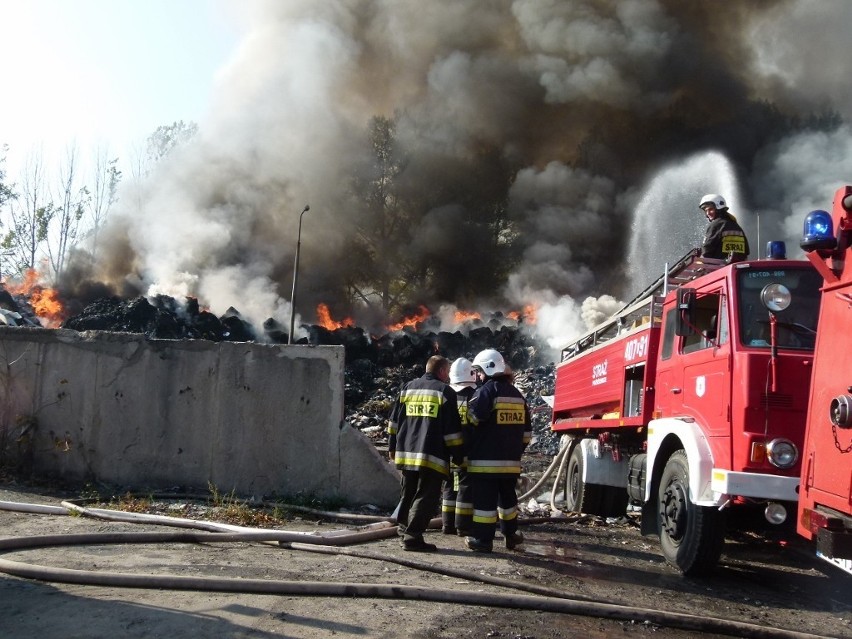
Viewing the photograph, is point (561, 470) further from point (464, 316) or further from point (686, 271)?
point (464, 316)

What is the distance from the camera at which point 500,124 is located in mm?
32344

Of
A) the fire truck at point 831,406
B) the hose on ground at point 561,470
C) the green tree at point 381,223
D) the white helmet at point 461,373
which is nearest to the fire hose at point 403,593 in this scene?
the fire truck at point 831,406

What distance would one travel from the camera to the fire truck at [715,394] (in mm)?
4367

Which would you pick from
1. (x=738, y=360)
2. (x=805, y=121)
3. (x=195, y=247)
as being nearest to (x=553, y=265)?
(x=805, y=121)

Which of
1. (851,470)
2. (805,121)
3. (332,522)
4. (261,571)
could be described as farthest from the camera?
(805,121)

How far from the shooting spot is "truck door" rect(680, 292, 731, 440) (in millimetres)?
4730

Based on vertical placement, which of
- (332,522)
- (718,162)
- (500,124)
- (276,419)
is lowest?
(332,522)

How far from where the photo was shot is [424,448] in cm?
528

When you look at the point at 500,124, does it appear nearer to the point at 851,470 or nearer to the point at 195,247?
the point at 195,247

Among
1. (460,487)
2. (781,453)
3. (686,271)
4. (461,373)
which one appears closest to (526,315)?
(461,373)

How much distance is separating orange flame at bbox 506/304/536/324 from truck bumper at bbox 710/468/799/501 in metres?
22.5

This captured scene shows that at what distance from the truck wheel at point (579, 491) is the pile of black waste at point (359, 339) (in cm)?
850

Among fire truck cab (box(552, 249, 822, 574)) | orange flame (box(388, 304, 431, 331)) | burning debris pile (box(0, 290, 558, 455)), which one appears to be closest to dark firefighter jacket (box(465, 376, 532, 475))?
fire truck cab (box(552, 249, 822, 574))

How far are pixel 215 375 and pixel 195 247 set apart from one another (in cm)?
2468
